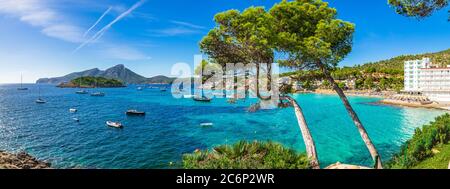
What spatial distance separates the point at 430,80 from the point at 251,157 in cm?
5296

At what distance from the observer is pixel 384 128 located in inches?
934

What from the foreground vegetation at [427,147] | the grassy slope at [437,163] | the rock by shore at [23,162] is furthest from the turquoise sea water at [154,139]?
the grassy slope at [437,163]

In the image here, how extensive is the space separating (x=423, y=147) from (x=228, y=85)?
8469 mm

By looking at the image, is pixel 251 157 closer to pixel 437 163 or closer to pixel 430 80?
pixel 437 163

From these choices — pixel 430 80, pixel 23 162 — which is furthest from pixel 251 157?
pixel 430 80

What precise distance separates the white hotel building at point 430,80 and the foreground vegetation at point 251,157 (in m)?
48.8

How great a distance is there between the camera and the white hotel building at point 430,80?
44.3m

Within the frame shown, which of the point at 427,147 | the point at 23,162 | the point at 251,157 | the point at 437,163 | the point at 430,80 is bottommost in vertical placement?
the point at 23,162

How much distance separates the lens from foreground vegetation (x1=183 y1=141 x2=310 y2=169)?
670 centimetres

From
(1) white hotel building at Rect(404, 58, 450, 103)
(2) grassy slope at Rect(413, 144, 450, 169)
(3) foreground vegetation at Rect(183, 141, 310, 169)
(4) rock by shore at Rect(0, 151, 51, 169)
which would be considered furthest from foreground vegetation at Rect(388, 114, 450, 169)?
(1) white hotel building at Rect(404, 58, 450, 103)

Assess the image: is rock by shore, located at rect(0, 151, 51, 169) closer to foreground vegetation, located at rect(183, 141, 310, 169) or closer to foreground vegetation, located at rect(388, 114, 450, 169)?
foreground vegetation, located at rect(183, 141, 310, 169)

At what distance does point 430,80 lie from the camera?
154 feet

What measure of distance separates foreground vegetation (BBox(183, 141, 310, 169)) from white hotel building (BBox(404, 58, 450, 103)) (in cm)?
4877

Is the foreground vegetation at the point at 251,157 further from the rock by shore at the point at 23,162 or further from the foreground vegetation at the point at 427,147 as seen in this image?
the rock by shore at the point at 23,162
